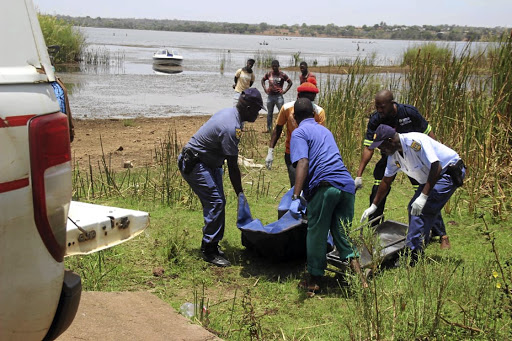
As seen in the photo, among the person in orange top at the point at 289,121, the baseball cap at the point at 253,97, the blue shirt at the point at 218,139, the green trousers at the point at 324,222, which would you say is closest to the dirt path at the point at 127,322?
the green trousers at the point at 324,222

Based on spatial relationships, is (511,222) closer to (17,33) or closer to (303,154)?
(303,154)

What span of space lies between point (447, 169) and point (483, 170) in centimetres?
243

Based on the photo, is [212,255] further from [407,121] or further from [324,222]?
[407,121]

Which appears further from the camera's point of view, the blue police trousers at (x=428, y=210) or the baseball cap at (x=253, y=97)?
the blue police trousers at (x=428, y=210)

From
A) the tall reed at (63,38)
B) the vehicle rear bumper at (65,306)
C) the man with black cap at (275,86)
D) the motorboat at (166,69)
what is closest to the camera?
the vehicle rear bumper at (65,306)

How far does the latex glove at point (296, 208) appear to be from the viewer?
5.53 metres

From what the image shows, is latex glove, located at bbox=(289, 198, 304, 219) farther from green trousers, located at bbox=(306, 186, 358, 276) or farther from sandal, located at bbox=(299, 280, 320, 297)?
sandal, located at bbox=(299, 280, 320, 297)

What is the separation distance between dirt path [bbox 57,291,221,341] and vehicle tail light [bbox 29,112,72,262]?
5.18 ft

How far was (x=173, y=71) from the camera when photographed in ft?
120

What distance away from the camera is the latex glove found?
218 inches

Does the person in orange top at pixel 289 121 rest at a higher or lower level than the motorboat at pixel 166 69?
higher

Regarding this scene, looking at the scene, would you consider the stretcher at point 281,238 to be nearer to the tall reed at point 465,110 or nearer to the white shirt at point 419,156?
the white shirt at point 419,156

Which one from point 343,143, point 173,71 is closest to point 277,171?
point 343,143

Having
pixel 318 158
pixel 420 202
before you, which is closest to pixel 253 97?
pixel 318 158
